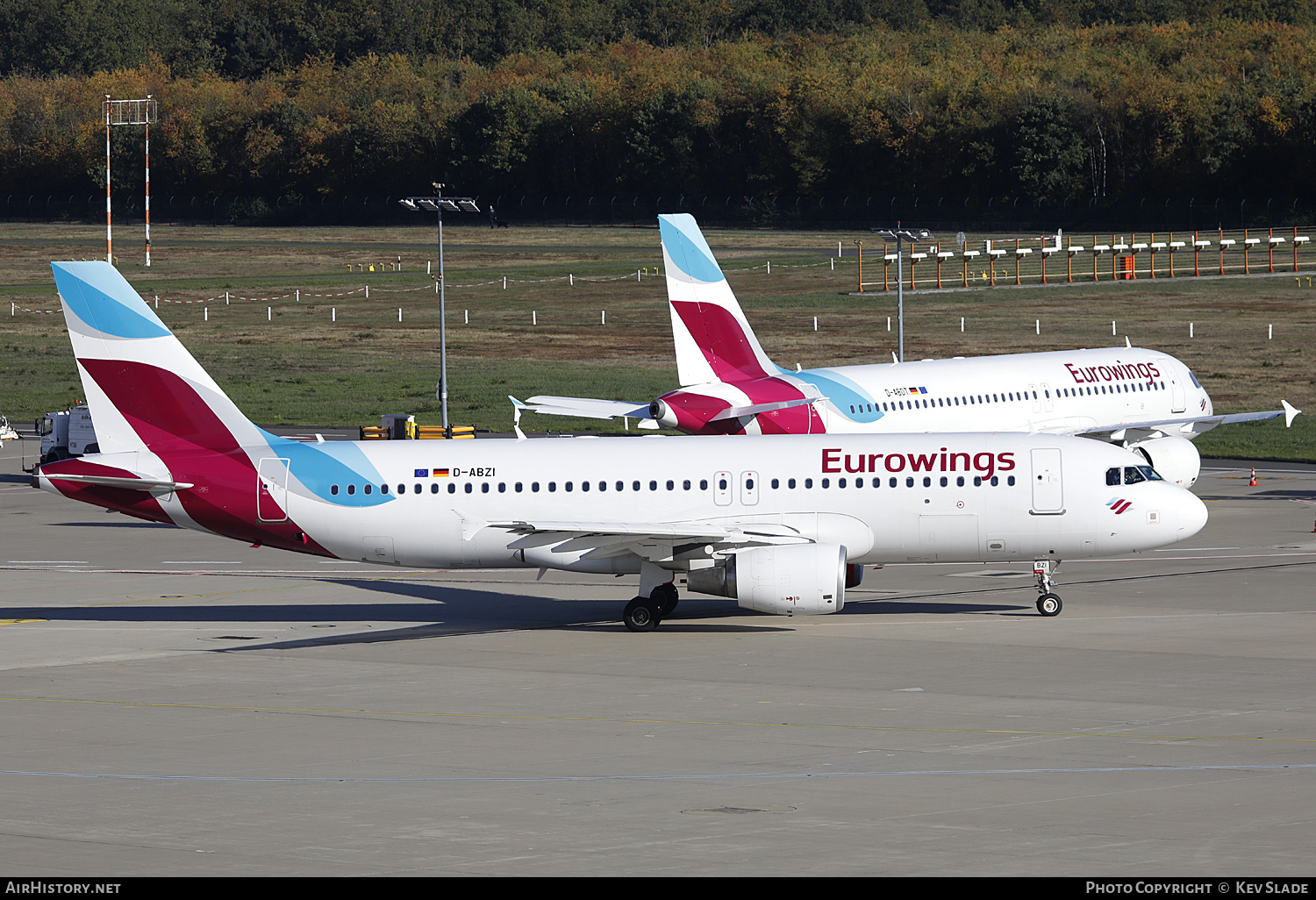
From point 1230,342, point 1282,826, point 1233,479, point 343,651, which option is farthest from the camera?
point 1230,342

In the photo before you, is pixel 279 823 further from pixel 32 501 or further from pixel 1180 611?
pixel 32 501

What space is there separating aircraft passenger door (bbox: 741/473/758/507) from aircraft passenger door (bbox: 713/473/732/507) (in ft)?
1.02

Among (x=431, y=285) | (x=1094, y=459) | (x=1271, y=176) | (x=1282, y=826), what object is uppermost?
(x=1271, y=176)

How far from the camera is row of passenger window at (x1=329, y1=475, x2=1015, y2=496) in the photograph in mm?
40938

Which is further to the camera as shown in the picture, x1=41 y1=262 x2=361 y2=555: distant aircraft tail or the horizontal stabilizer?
the horizontal stabilizer

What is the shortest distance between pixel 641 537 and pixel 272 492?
8819 millimetres

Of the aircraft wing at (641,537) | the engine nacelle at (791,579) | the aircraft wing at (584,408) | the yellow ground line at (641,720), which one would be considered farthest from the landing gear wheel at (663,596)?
the aircraft wing at (584,408)

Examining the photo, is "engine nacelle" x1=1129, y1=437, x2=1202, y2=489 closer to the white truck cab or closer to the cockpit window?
the cockpit window

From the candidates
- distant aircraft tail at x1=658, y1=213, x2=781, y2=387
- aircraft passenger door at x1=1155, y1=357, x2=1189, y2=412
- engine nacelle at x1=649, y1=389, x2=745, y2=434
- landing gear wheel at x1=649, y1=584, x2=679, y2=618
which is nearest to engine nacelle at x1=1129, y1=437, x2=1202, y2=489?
engine nacelle at x1=649, y1=389, x2=745, y2=434

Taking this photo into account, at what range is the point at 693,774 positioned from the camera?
26.6 m

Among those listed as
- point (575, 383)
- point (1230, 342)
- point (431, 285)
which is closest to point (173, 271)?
point (431, 285)

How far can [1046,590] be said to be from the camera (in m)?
42.4

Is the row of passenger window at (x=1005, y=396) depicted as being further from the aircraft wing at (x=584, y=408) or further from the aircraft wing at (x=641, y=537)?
the aircraft wing at (x=641, y=537)

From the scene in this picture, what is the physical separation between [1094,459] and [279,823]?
2372 centimetres
